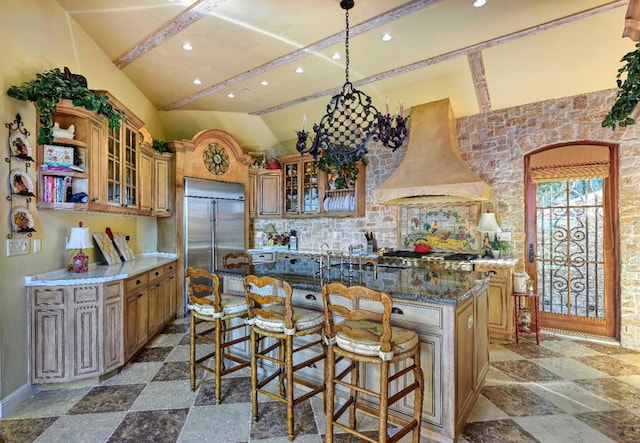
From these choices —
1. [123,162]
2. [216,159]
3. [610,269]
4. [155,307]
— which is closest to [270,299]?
[155,307]

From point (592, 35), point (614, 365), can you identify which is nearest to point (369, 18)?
point (592, 35)

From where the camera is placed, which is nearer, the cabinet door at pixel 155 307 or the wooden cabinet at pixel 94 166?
the wooden cabinet at pixel 94 166

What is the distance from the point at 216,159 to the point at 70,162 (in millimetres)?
2572

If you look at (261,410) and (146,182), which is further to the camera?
(146,182)

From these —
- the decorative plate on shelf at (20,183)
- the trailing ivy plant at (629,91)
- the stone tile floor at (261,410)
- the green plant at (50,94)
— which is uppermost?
the green plant at (50,94)

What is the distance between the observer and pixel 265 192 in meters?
6.16

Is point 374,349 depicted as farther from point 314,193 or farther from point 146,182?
point 314,193

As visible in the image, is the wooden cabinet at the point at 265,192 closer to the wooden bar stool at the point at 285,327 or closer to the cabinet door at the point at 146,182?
the cabinet door at the point at 146,182

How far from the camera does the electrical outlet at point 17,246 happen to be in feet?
8.16

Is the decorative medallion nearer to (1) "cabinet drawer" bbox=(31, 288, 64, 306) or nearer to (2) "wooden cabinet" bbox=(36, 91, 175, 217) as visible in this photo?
(2) "wooden cabinet" bbox=(36, 91, 175, 217)

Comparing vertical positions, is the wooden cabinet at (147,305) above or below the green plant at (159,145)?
below

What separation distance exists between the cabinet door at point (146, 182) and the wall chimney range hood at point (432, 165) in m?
3.12

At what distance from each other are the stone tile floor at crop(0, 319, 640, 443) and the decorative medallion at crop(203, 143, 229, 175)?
121 inches

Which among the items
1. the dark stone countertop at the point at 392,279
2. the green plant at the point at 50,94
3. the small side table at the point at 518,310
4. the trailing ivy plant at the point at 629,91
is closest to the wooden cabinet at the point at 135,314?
the dark stone countertop at the point at 392,279
